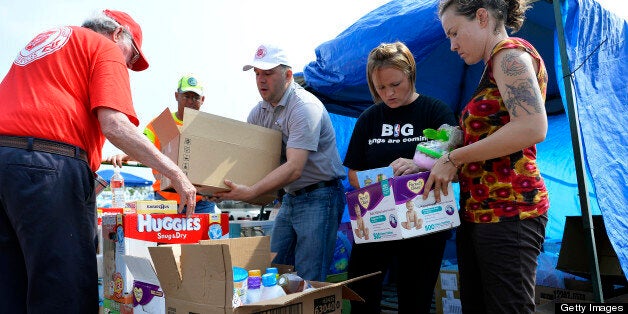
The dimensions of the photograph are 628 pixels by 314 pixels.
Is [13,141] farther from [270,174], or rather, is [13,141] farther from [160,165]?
[270,174]

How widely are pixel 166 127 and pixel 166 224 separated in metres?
0.49

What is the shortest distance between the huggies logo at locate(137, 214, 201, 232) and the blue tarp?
5.85 ft

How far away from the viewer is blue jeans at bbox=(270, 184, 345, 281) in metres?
2.28

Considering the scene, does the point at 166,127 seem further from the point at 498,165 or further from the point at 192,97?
the point at 498,165

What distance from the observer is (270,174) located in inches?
89.7

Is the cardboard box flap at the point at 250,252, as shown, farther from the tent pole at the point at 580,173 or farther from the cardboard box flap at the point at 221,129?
the tent pole at the point at 580,173

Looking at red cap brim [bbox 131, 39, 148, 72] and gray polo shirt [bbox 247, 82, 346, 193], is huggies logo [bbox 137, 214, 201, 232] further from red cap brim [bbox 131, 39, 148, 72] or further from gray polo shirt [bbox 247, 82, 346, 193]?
red cap brim [bbox 131, 39, 148, 72]

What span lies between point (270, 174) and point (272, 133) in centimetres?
25

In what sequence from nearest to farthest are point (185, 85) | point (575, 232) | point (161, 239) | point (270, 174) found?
point (161, 239), point (270, 174), point (575, 232), point (185, 85)

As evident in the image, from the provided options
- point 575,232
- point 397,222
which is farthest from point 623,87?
point 397,222

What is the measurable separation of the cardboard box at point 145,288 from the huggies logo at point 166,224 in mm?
155

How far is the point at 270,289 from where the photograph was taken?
160 centimetres

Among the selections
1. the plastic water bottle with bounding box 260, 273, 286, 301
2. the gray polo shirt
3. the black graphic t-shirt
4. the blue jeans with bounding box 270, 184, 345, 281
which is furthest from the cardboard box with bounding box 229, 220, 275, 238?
the plastic water bottle with bounding box 260, 273, 286, 301

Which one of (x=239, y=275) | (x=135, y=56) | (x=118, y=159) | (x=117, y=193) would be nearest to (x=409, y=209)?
(x=239, y=275)
